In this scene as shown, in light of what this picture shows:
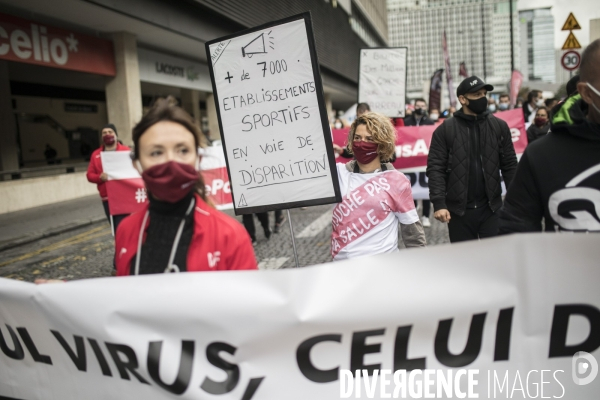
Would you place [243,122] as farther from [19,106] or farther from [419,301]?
[19,106]

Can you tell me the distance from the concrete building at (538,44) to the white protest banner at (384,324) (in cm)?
12923

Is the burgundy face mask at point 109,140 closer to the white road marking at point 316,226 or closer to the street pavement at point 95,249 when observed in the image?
the street pavement at point 95,249

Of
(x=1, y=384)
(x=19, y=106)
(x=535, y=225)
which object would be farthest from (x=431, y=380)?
(x=19, y=106)

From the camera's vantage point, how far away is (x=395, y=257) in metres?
1.96

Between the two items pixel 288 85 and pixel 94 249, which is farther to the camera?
pixel 94 249

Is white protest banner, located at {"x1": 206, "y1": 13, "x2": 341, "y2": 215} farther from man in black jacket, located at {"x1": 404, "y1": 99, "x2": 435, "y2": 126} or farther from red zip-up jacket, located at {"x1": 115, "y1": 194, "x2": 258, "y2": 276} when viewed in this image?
man in black jacket, located at {"x1": 404, "y1": 99, "x2": 435, "y2": 126}

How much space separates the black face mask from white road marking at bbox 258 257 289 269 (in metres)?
3.20

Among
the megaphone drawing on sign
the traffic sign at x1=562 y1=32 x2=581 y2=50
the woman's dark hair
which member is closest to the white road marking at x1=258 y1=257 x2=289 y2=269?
the megaphone drawing on sign

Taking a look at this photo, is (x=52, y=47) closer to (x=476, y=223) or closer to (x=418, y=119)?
(x=418, y=119)

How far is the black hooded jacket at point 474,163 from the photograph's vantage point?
4465mm

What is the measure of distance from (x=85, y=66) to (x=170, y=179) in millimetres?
16340

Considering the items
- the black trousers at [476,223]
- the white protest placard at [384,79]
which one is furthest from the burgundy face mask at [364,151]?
the white protest placard at [384,79]

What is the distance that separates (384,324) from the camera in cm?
199

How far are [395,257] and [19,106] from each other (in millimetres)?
24124
